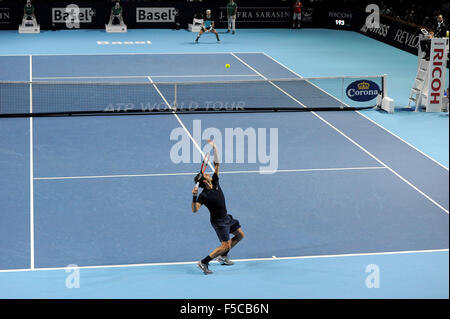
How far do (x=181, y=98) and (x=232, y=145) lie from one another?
5.62 meters

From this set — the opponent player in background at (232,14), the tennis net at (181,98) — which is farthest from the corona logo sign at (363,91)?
the opponent player in background at (232,14)

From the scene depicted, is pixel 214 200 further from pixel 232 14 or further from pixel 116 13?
pixel 116 13

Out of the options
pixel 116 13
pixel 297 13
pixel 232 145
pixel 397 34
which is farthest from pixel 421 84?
pixel 116 13

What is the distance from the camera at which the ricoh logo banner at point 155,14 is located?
136 ft

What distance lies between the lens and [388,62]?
32.0m

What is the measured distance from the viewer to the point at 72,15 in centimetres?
4081

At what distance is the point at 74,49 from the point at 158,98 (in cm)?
1159

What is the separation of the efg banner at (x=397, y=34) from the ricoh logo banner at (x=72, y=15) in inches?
629

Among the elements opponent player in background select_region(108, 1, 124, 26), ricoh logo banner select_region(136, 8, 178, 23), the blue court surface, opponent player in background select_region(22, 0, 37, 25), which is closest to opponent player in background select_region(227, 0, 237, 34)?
ricoh logo banner select_region(136, 8, 178, 23)

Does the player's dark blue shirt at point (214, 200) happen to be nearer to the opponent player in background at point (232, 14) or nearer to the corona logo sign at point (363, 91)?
the corona logo sign at point (363, 91)

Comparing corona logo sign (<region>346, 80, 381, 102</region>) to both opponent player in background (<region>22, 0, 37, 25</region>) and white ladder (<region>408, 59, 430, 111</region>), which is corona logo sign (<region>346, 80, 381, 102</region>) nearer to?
white ladder (<region>408, 59, 430, 111</region>)

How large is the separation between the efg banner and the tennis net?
9.25m

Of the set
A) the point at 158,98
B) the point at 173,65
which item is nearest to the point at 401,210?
the point at 158,98
